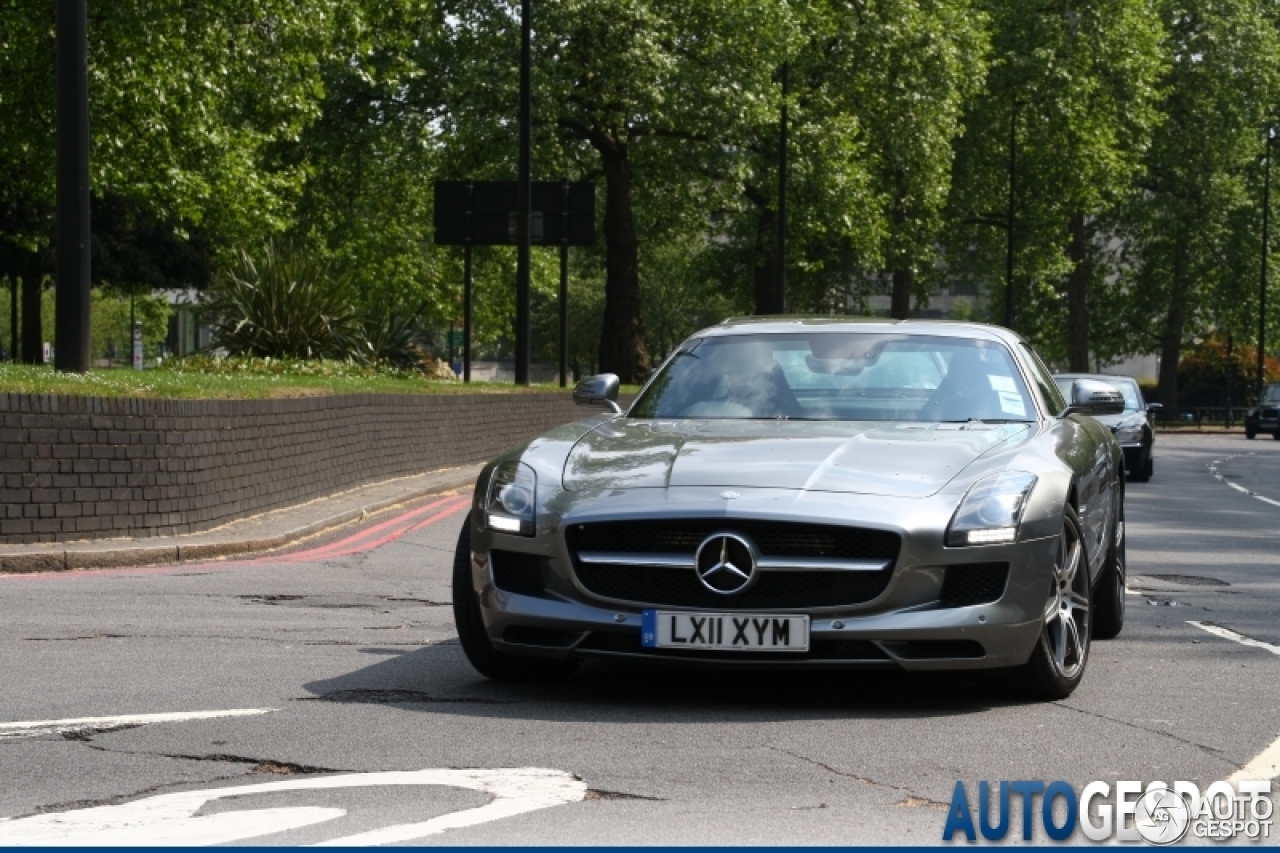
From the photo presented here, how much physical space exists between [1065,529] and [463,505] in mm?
13283

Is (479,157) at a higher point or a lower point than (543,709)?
higher

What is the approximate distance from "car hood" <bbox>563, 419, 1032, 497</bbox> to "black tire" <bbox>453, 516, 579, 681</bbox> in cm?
57

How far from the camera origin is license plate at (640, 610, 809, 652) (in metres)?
7.24

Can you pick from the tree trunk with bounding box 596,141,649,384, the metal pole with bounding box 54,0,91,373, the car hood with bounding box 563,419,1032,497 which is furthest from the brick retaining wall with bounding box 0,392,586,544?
the tree trunk with bounding box 596,141,649,384

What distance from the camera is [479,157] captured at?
41562 mm

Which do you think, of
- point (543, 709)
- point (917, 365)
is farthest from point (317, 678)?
point (917, 365)

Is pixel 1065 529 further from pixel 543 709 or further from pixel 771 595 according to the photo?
pixel 543 709

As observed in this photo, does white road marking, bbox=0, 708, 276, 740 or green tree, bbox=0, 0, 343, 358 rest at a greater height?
green tree, bbox=0, 0, 343, 358

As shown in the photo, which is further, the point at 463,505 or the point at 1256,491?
the point at 1256,491

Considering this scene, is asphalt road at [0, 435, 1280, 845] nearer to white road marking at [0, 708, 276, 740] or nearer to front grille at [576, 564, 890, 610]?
white road marking at [0, 708, 276, 740]

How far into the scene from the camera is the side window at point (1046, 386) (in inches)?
375

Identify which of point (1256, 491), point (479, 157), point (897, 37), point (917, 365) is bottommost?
point (1256, 491)

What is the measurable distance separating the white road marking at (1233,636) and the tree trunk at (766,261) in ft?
132

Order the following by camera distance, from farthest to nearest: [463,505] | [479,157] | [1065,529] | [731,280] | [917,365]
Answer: [731,280]
[479,157]
[463,505]
[917,365]
[1065,529]
